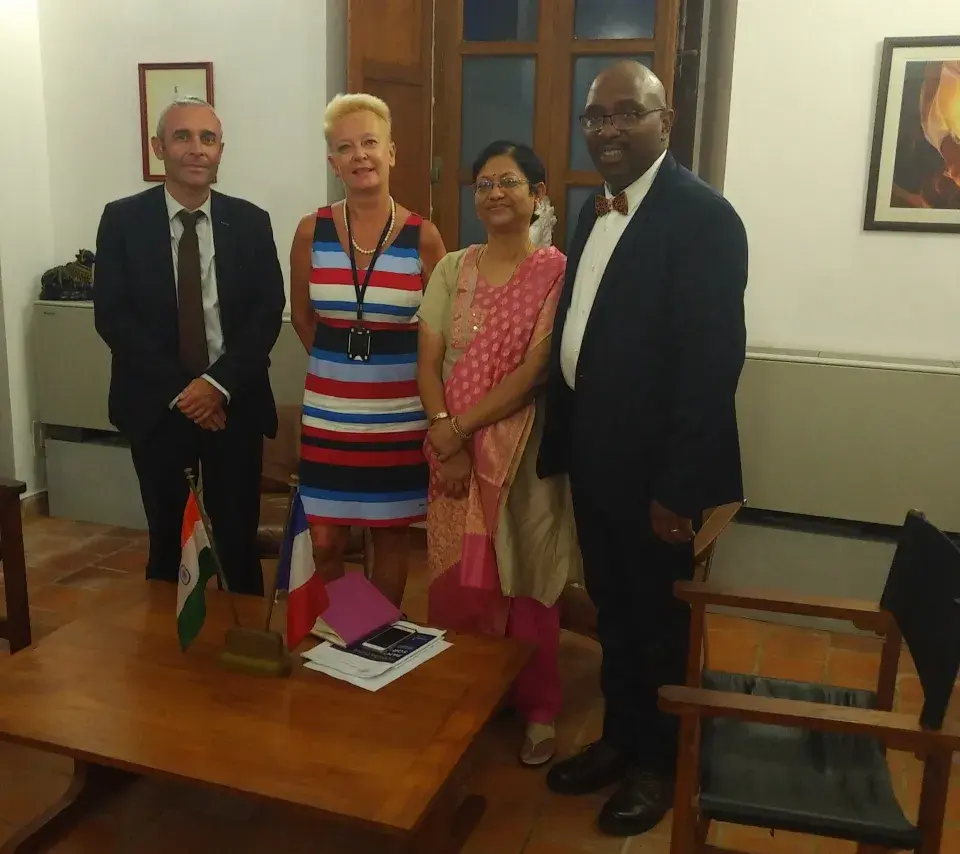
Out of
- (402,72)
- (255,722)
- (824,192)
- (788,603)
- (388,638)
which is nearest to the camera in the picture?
(255,722)

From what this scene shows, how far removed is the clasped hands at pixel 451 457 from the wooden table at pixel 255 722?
1.35 feet

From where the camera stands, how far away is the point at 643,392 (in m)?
1.97

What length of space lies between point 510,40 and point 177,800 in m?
3.15

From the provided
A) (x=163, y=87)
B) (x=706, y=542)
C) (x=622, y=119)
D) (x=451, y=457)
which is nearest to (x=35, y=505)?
(x=163, y=87)

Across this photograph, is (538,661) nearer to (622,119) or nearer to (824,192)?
(622,119)

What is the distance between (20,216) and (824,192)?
333 centimetres

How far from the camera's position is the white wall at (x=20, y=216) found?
4113 mm

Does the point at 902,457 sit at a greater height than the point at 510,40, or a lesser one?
lesser

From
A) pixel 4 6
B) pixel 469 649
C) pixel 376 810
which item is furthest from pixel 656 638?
pixel 4 6

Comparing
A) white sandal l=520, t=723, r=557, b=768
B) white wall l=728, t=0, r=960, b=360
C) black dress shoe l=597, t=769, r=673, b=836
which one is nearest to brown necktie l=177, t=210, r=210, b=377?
white sandal l=520, t=723, r=557, b=768

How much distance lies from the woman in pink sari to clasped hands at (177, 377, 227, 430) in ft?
1.96

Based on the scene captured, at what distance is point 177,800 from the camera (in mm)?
2268

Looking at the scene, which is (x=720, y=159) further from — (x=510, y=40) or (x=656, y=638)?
(x=656, y=638)

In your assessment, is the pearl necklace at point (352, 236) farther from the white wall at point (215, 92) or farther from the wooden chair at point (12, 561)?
the white wall at point (215, 92)
